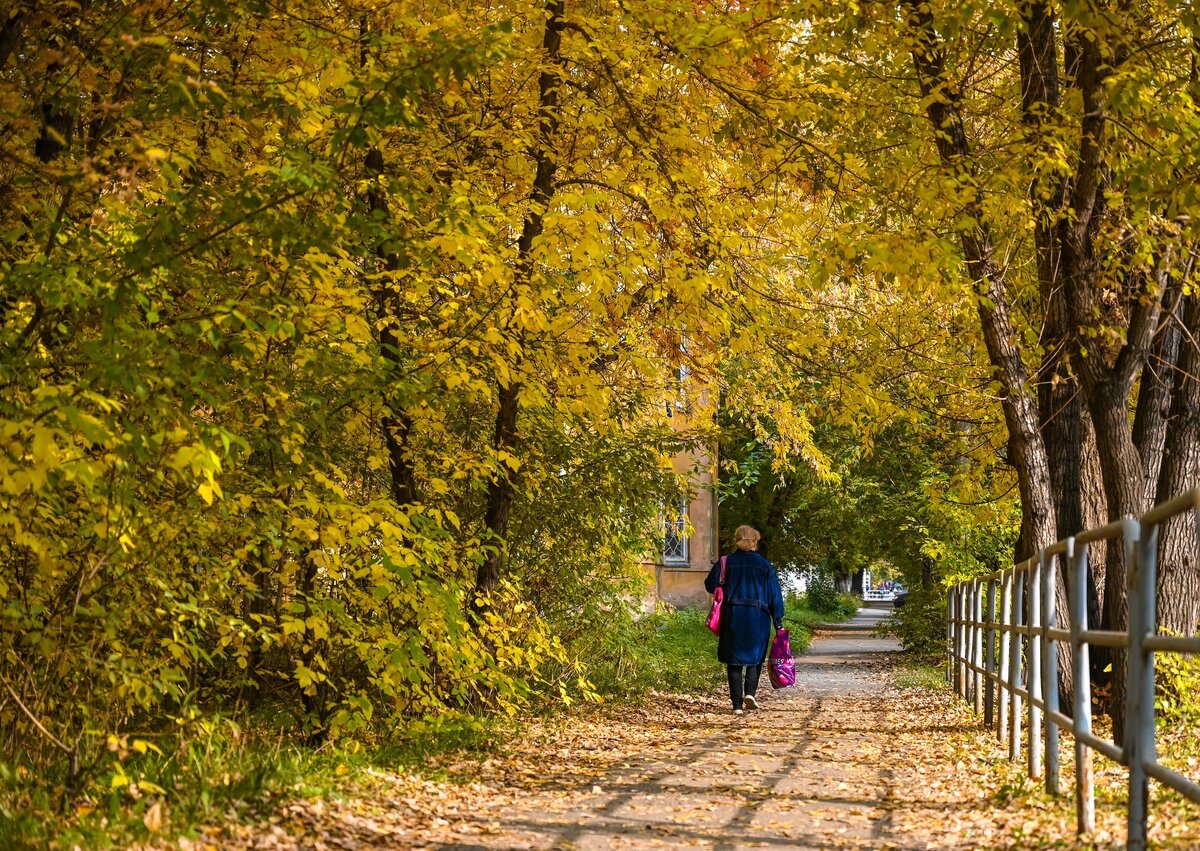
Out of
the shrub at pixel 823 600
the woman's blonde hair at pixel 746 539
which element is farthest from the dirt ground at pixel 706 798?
the shrub at pixel 823 600

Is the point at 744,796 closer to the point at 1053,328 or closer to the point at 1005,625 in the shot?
the point at 1005,625

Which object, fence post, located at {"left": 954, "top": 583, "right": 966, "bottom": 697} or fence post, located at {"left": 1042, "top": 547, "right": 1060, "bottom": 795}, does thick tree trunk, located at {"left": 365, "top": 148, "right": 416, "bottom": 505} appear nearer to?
fence post, located at {"left": 1042, "top": 547, "right": 1060, "bottom": 795}

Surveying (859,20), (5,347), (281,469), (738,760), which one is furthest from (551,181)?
(5,347)

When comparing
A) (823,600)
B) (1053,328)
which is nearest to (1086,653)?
(1053,328)

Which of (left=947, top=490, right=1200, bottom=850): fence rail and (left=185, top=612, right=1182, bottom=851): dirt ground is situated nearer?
(left=947, top=490, right=1200, bottom=850): fence rail

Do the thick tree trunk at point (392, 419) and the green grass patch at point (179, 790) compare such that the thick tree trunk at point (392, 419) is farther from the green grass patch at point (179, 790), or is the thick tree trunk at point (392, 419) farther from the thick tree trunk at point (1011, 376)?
the thick tree trunk at point (1011, 376)

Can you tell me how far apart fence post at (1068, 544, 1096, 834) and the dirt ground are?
4.8 inches

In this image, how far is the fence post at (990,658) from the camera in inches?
423

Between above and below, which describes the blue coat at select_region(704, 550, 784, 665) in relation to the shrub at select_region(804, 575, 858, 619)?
above

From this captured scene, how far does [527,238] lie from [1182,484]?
624 cm

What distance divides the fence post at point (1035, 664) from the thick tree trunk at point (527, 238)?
3.55 metres

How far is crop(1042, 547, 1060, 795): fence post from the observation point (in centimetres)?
679

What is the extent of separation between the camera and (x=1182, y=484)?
12.2 metres

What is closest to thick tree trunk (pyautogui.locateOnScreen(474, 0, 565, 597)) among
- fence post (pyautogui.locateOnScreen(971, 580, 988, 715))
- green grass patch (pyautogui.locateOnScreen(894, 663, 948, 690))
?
fence post (pyautogui.locateOnScreen(971, 580, 988, 715))
